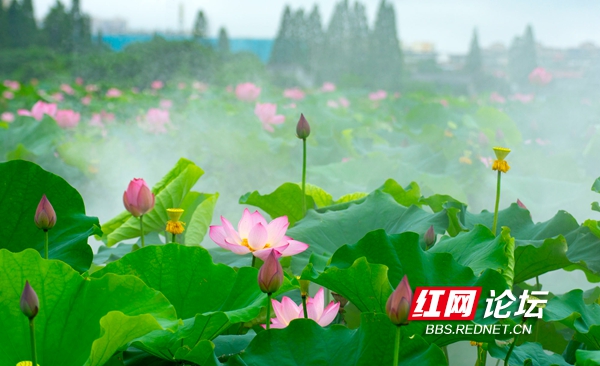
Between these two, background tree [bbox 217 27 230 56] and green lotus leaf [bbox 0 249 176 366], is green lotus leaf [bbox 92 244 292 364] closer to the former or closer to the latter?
green lotus leaf [bbox 0 249 176 366]

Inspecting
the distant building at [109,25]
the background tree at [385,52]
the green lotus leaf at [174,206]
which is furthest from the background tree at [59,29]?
the green lotus leaf at [174,206]

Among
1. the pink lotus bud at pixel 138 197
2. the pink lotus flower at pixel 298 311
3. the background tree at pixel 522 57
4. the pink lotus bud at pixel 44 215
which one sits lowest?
the background tree at pixel 522 57

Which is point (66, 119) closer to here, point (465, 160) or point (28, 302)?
point (465, 160)

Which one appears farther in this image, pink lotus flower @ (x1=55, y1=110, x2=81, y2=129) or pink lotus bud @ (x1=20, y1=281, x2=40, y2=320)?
pink lotus flower @ (x1=55, y1=110, x2=81, y2=129)

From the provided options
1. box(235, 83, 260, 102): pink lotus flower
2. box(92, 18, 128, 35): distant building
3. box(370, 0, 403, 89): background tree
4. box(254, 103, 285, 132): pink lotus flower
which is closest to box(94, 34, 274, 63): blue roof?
box(92, 18, 128, 35): distant building

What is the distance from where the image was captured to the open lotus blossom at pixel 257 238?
0.81 m

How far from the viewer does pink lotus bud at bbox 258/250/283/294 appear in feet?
2.11

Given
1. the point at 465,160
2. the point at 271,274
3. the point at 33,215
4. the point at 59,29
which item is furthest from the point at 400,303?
the point at 59,29

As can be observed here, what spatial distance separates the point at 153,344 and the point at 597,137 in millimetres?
1507

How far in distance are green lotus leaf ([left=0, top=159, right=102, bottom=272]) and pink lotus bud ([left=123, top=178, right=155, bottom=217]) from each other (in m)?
0.08

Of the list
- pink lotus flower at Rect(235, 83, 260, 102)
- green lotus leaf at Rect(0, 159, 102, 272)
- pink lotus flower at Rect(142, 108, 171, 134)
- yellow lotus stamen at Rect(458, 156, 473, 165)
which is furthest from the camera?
pink lotus flower at Rect(235, 83, 260, 102)

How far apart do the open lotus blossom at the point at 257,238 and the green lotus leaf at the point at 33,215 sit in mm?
175

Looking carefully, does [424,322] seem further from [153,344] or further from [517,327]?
[153,344]

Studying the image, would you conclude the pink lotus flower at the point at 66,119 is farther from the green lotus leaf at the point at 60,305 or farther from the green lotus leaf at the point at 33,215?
the green lotus leaf at the point at 60,305
